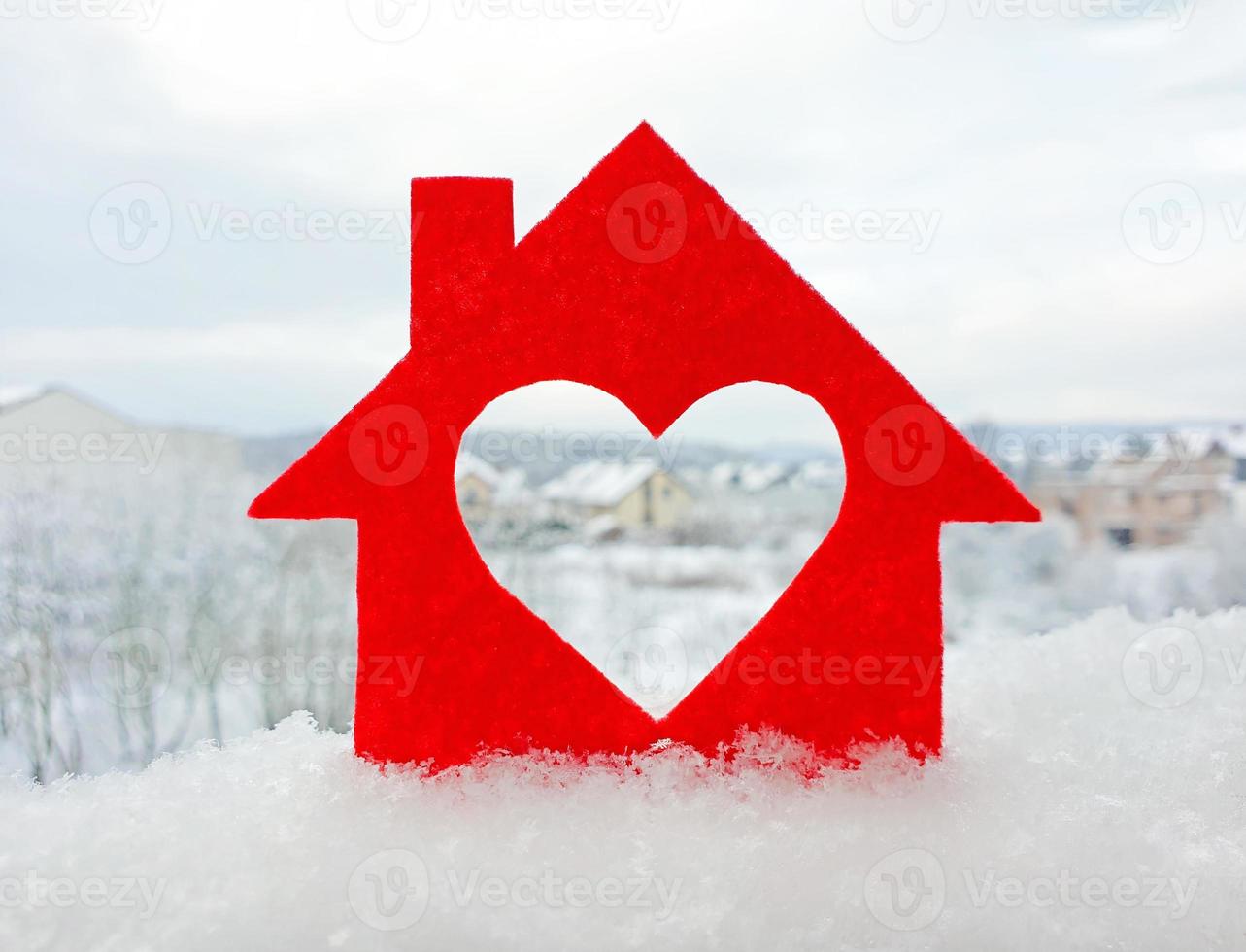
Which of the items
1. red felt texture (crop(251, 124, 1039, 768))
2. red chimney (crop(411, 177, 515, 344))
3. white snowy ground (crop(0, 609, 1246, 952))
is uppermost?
red chimney (crop(411, 177, 515, 344))

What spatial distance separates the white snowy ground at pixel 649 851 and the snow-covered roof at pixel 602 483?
11.6ft

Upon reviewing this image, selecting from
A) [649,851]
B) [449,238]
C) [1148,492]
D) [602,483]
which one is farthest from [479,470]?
[1148,492]

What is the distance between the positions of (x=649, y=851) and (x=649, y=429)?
537mm

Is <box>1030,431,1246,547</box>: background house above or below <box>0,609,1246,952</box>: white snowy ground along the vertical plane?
above

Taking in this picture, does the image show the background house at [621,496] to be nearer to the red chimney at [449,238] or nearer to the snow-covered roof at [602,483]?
the snow-covered roof at [602,483]

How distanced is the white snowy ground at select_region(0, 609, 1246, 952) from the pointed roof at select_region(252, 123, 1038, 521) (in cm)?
38

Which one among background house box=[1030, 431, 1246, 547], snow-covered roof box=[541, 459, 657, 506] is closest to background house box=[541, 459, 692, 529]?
snow-covered roof box=[541, 459, 657, 506]

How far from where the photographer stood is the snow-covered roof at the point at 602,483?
4973 millimetres

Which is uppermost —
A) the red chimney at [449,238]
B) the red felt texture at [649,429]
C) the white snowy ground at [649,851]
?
the red chimney at [449,238]

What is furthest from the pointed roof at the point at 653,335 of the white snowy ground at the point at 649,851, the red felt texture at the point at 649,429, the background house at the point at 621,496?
the background house at the point at 621,496

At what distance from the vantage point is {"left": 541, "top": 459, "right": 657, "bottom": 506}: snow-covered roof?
4973 millimetres

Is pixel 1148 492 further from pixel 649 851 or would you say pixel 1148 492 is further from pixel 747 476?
pixel 649 851

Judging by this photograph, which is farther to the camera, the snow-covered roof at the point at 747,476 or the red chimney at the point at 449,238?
the snow-covered roof at the point at 747,476

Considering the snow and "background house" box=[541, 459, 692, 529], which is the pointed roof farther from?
"background house" box=[541, 459, 692, 529]
